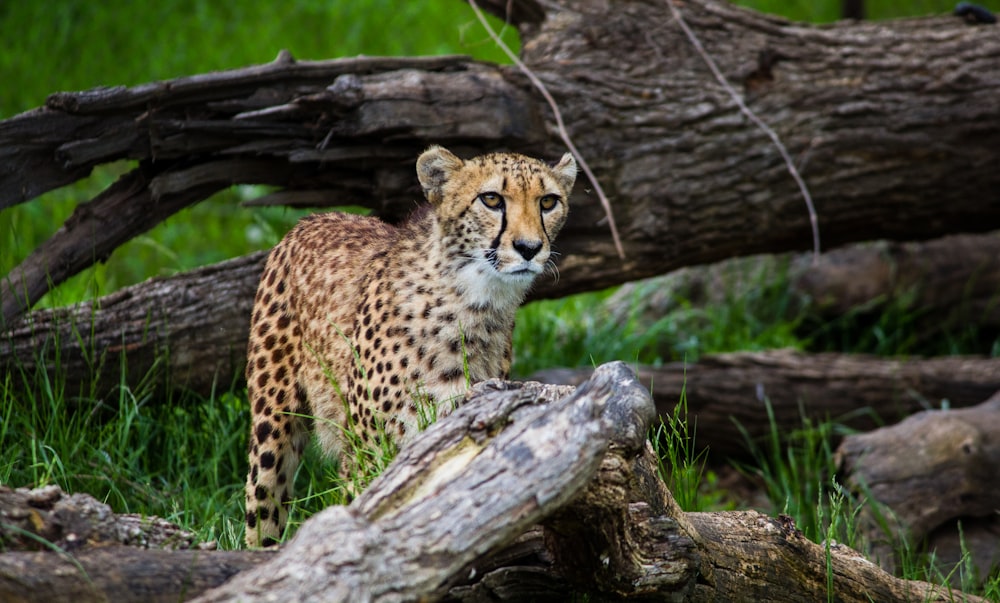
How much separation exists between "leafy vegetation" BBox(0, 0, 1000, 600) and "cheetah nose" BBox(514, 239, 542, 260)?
0.46 m

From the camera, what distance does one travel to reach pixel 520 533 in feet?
7.79

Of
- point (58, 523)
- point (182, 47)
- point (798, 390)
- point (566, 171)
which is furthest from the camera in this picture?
point (182, 47)

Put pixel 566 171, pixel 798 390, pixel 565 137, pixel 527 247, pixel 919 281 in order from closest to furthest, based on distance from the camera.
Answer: pixel 527 247
pixel 566 171
pixel 565 137
pixel 798 390
pixel 919 281

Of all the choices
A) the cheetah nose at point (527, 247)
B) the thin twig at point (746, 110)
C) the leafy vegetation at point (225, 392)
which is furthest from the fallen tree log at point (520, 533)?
the thin twig at point (746, 110)

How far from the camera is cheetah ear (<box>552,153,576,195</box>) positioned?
411 centimetres

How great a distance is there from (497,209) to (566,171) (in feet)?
1.36

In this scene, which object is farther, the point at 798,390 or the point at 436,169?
the point at 798,390

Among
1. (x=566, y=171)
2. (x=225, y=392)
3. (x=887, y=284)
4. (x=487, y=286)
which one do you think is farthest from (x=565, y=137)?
(x=887, y=284)

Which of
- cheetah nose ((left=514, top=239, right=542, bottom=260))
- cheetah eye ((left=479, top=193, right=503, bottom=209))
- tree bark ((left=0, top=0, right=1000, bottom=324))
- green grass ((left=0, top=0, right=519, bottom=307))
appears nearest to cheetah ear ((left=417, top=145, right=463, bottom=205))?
cheetah eye ((left=479, top=193, right=503, bottom=209))

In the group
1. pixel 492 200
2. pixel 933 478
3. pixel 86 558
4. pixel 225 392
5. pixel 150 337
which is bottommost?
pixel 933 478

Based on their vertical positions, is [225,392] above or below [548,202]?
below

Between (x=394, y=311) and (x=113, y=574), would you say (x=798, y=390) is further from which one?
(x=113, y=574)

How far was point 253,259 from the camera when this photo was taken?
4.95m

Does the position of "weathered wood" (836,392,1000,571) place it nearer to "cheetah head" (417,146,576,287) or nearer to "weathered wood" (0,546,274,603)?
"cheetah head" (417,146,576,287)
